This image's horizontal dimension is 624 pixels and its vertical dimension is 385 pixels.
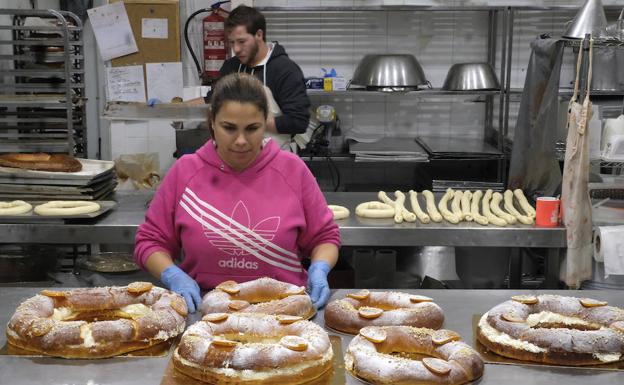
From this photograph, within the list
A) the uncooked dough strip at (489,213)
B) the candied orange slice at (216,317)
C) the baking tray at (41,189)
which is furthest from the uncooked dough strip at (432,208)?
the candied orange slice at (216,317)

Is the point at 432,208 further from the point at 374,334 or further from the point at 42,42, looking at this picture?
the point at 42,42

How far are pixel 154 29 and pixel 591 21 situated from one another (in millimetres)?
3513

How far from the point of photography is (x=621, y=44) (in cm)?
340

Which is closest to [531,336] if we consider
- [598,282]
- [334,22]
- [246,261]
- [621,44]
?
[246,261]

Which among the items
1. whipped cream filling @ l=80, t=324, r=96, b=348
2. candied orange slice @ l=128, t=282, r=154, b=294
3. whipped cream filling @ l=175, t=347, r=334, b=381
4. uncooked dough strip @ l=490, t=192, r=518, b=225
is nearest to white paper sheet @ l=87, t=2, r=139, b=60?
uncooked dough strip @ l=490, t=192, r=518, b=225

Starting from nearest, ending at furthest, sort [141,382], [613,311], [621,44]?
1. [141,382]
2. [613,311]
3. [621,44]

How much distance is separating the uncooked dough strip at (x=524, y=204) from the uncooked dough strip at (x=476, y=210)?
0.19 m

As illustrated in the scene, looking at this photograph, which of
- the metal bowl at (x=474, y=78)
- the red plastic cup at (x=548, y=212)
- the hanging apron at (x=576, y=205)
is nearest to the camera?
the hanging apron at (x=576, y=205)

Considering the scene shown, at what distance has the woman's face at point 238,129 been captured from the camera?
2322 millimetres

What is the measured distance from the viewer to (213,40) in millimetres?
5711

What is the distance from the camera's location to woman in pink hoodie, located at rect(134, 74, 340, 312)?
7.73 feet

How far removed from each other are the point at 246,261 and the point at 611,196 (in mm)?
2192

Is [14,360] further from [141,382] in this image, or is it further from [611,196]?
[611,196]

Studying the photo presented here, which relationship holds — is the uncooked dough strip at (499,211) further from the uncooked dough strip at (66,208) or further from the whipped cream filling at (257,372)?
the whipped cream filling at (257,372)
